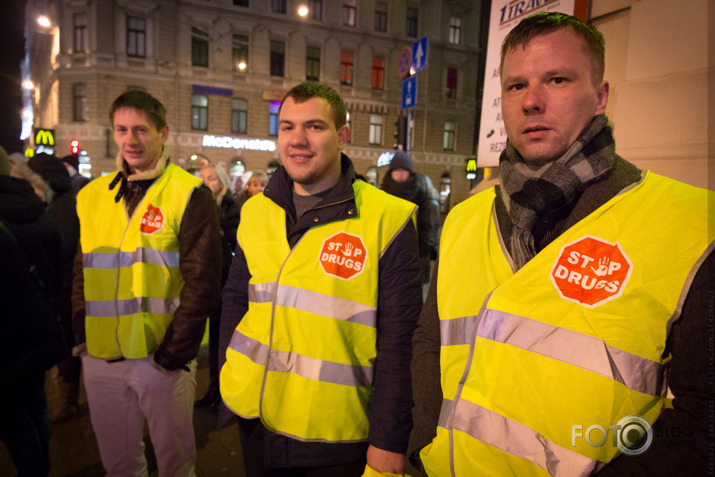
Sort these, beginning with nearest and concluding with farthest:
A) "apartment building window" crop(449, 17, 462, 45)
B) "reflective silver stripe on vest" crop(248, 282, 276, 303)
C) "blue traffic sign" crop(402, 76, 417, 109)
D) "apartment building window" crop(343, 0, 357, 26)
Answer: "reflective silver stripe on vest" crop(248, 282, 276, 303) < "blue traffic sign" crop(402, 76, 417, 109) < "apartment building window" crop(343, 0, 357, 26) < "apartment building window" crop(449, 17, 462, 45)

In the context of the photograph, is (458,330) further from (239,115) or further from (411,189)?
(239,115)

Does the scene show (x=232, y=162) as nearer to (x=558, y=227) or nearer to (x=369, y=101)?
(x=369, y=101)

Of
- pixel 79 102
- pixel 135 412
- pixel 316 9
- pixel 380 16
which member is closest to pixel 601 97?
pixel 135 412

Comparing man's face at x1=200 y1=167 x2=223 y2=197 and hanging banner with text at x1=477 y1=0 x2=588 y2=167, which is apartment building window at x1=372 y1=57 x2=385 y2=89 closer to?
man's face at x1=200 y1=167 x2=223 y2=197

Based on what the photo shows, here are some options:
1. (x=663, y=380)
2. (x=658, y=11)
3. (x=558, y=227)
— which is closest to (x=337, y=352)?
(x=558, y=227)

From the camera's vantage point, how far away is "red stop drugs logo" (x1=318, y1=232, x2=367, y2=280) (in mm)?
1688

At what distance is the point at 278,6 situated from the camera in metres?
24.3

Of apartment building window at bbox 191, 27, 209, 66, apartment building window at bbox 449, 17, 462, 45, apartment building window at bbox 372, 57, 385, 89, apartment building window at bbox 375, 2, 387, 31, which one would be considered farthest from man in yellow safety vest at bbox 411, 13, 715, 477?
apartment building window at bbox 449, 17, 462, 45

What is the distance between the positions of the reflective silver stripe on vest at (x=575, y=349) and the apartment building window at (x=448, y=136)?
2883cm

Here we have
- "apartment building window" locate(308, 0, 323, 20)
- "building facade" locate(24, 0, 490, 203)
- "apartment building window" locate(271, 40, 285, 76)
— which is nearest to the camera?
"building facade" locate(24, 0, 490, 203)

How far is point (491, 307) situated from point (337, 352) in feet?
2.37

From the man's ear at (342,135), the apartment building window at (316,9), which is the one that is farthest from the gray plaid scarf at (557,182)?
the apartment building window at (316,9)

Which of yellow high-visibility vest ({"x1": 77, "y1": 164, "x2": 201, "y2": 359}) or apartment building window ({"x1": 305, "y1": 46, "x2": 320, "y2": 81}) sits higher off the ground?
apartment building window ({"x1": 305, "y1": 46, "x2": 320, "y2": 81})

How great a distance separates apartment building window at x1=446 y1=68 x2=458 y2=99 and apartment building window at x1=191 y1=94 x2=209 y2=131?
15.5 meters
